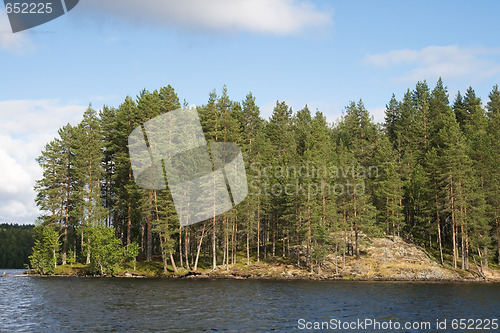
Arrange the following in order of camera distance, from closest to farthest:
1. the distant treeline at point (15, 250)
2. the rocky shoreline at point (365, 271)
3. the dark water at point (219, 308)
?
the dark water at point (219, 308)
the rocky shoreline at point (365, 271)
the distant treeline at point (15, 250)

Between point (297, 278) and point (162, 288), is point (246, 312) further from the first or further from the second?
point (297, 278)

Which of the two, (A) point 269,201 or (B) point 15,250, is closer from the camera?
(A) point 269,201

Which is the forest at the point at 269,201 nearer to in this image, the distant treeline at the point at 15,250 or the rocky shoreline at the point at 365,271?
the rocky shoreline at the point at 365,271

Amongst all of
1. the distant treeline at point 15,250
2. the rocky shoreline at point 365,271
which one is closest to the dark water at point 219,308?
the rocky shoreline at point 365,271

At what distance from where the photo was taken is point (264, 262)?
7006cm

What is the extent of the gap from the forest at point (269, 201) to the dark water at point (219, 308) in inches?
787

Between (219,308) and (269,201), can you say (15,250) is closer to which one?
(269,201)

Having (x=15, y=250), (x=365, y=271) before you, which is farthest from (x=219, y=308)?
(x=15, y=250)

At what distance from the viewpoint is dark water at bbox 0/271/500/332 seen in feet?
81.3

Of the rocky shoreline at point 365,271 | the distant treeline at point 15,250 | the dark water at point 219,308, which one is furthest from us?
the distant treeline at point 15,250

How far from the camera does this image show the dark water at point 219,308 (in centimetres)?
2478

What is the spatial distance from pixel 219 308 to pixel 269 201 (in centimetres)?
4125

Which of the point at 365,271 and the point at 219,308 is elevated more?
the point at 219,308

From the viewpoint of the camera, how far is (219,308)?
31.5 m
